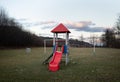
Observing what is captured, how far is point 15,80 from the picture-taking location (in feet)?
24.0

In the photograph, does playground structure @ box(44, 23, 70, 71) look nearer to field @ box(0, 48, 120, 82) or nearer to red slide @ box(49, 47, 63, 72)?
red slide @ box(49, 47, 63, 72)

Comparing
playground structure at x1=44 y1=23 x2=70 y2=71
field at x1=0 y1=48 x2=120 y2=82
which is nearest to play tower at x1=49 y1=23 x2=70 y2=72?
playground structure at x1=44 y1=23 x2=70 y2=71

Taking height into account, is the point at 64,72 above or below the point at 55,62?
below

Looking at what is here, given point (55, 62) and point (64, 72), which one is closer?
point (64, 72)

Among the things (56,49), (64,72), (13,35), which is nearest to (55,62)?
(56,49)

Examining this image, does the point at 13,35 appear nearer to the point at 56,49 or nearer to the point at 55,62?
the point at 56,49

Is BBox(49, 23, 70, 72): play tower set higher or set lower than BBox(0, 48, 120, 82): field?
higher

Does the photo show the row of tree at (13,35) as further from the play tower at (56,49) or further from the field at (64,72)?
the play tower at (56,49)

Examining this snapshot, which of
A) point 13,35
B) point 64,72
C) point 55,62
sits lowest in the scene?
point 64,72

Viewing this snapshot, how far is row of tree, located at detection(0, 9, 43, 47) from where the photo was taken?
37.1 m

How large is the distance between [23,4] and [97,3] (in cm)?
592

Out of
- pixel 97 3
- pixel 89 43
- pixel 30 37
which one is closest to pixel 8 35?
pixel 30 37

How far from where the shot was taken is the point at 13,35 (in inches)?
1491

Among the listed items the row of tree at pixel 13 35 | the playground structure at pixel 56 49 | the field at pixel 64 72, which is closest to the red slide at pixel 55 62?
the playground structure at pixel 56 49
